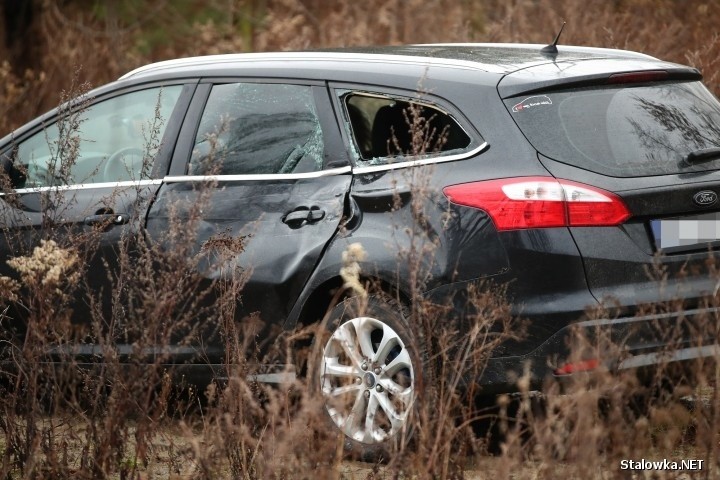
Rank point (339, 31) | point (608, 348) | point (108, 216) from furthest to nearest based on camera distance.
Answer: point (339, 31) < point (108, 216) < point (608, 348)

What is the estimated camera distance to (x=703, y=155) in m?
4.82

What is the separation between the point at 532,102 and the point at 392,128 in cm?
58

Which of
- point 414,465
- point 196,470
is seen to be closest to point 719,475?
point 414,465

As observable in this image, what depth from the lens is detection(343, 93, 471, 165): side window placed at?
16.1 feet

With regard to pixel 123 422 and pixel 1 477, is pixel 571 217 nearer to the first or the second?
pixel 123 422

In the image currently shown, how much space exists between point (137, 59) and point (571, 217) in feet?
34.3

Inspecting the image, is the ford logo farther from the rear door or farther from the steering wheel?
the steering wheel

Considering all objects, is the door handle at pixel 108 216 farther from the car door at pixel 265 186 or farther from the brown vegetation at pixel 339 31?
the brown vegetation at pixel 339 31

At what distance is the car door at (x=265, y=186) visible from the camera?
5133mm

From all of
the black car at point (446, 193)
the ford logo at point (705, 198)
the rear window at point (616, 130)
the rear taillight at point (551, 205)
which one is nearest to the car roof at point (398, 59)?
the black car at point (446, 193)

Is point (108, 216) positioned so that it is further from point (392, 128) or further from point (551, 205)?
point (551, 205)

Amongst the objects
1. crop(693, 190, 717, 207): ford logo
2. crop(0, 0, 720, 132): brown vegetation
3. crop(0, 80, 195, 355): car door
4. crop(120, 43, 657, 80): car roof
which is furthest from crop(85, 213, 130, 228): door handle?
crop(0, 0, 720, 132): brown vegetation

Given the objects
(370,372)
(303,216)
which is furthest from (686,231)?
(303,216)

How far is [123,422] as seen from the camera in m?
4.30
